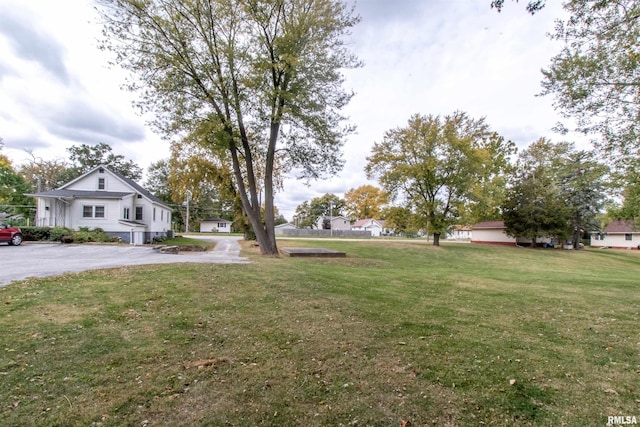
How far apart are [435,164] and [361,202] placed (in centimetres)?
4876

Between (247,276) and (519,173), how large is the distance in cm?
3646

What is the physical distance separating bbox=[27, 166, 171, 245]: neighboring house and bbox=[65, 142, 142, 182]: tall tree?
79.0 feet

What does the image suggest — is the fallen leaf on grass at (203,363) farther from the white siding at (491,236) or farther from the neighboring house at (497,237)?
the white siding at (491,236)

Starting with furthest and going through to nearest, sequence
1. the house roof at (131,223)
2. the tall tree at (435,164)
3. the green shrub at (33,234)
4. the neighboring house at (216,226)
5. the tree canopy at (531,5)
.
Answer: the neighboring house at (216,226), the tall tree at (435,164), the house roof at (131,223), the green shrub at (33,234), the tree canopy at (531,5)

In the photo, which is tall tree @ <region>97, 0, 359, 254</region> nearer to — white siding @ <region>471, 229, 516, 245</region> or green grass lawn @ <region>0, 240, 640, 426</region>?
green grass lawn @ <region>0, 240, 640, 426</region>

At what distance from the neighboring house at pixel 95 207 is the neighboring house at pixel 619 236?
5605 cm

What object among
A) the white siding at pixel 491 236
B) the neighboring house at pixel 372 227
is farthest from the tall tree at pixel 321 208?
the white siding at pixel 491 236

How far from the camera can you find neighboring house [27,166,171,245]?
22.5 m

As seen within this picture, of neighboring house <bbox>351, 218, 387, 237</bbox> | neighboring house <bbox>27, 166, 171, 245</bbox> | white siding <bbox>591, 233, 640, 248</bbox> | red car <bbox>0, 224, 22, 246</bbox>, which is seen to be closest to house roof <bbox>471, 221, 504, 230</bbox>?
white siding <bbox>591, 233, 640, 248</bbox>

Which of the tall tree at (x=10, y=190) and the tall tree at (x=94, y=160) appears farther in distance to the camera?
the tall tree at (x=94, y=160)

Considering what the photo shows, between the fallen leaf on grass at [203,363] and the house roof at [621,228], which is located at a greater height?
the house roof at [621,228]

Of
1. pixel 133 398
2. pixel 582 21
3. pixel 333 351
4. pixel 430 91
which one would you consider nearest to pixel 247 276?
pixel 333 351

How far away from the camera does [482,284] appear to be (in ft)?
29.3

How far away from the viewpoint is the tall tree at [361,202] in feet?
242
